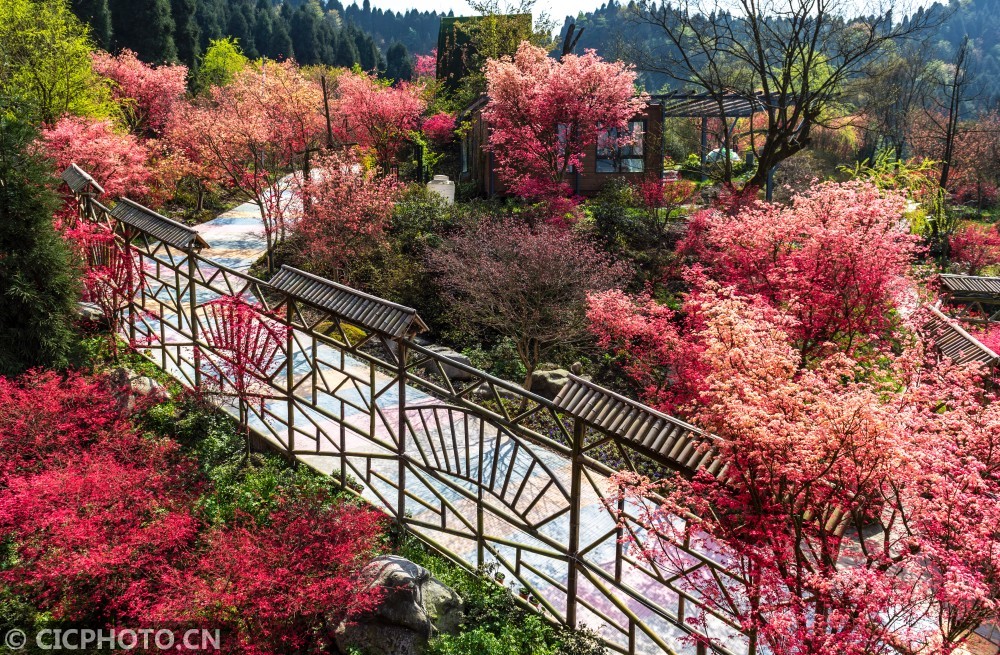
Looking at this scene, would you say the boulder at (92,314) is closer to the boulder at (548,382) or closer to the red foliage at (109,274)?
the red foliage at (109,274)

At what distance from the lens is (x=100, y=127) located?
16734 millimetres

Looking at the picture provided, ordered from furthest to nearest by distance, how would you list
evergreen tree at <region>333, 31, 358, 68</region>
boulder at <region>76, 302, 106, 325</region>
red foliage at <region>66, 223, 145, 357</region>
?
evergreen tree at <region>333, 31, 358, 68</region>
boulder at <region>76, 302, 106, 325</region>
red foliage at <region>66, 223, 145, 357</region>

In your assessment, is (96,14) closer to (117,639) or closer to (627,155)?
(627,155)

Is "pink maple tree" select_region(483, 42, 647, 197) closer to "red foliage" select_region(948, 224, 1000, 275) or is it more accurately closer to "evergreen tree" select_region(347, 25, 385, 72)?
"red foliage" select_region(948, 224, 1000, 275)

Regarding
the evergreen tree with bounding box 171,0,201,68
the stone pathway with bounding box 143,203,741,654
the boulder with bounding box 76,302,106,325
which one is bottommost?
the stone pathway with bounding box 143,203,741,654

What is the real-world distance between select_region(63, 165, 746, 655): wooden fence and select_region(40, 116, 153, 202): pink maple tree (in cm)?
483

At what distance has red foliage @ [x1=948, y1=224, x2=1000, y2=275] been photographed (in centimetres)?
2073

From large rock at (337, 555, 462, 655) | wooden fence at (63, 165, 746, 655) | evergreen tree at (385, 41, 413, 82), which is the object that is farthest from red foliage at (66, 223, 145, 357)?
evergreen tree at (385, 41, 413, 82)

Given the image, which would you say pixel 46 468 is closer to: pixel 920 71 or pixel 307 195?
pixel 307 195

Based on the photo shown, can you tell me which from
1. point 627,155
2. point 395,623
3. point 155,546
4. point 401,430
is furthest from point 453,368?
point 627,155

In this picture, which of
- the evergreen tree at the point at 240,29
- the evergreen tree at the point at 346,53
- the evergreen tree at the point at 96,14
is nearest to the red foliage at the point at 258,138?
the evergreen tree at the point at 96,14

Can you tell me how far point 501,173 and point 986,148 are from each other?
23741 millimetres

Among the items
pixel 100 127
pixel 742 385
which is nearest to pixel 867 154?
pixel 100 127

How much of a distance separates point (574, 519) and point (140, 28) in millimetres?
38930
